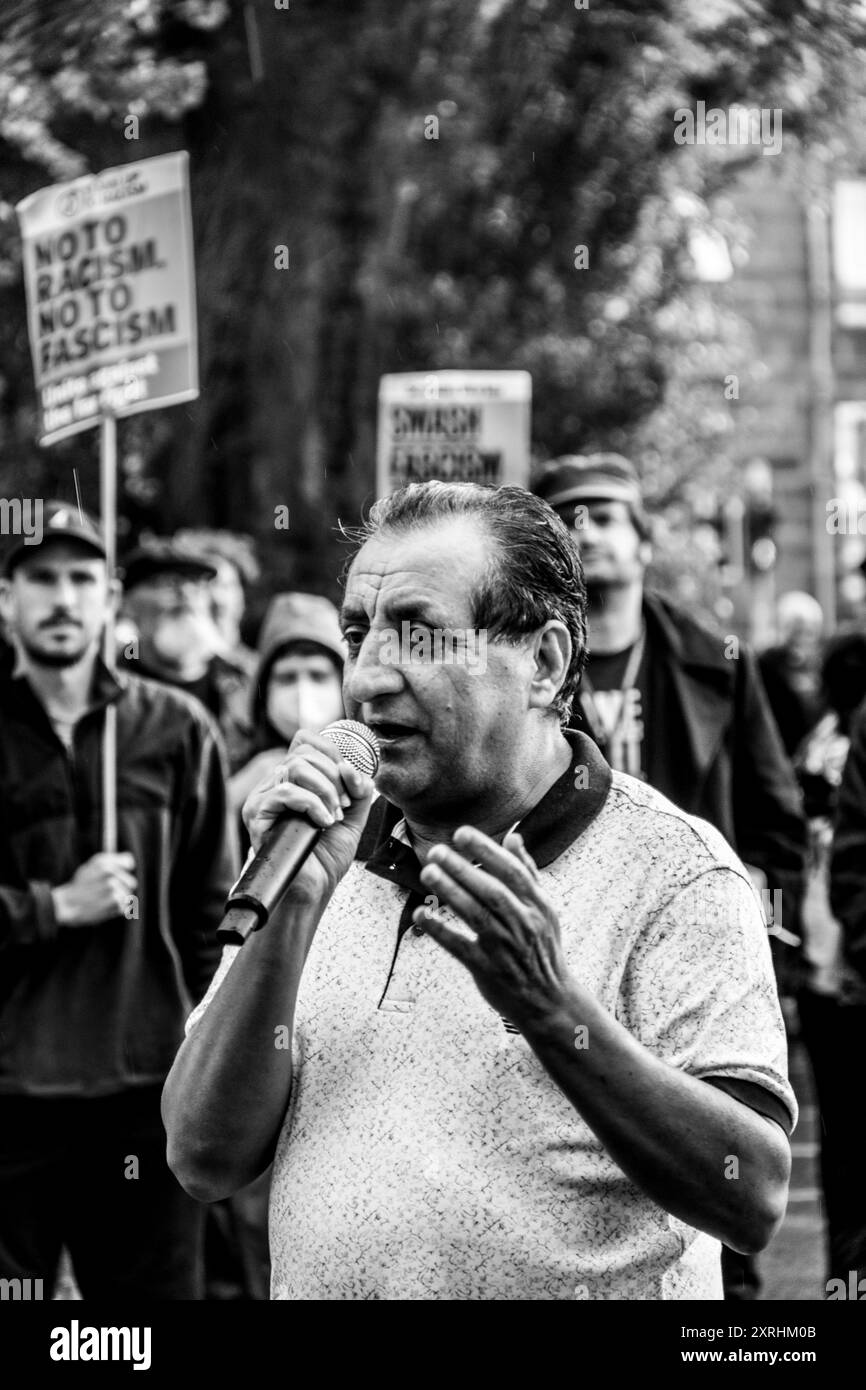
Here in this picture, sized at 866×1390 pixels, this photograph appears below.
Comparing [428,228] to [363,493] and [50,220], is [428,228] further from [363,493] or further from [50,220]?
[50,220]

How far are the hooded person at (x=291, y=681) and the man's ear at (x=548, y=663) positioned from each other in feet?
11.6

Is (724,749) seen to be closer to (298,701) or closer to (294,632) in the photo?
(298,701)

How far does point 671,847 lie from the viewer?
238 cm

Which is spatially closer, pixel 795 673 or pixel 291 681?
pixel 291 681

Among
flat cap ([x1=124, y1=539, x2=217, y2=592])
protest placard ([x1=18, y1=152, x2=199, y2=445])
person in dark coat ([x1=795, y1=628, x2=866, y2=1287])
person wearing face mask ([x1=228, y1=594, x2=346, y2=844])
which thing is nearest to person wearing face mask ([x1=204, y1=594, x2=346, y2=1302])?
person wearing face mask ([x1=228, y1=594, x2=346, y2=844])

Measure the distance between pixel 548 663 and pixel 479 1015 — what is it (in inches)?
18.0

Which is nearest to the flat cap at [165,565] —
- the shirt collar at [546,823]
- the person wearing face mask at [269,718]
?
the person wearing face mask at [269,718]

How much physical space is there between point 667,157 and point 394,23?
267 cm

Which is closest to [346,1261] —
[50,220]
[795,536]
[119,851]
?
[119,851]

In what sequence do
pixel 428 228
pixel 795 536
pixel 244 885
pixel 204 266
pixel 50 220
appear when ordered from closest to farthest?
pixel 244 885, pixel 50 220, pixel 204 266, pixel 428 228, pixel 795 536

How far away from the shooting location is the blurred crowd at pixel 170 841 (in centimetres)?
468

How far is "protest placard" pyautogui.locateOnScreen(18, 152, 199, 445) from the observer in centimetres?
581

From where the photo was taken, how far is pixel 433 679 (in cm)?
237

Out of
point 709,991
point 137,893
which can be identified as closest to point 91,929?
point 137,893
